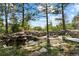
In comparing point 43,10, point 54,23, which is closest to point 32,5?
point 43,10

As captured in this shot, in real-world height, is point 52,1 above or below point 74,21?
above

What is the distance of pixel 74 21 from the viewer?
61.9 inches

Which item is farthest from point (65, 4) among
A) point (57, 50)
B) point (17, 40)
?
point (17, 40)

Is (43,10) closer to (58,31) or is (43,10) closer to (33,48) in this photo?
(58,31)

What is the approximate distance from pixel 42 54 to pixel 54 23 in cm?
27

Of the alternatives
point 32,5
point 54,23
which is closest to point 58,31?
point 54,23

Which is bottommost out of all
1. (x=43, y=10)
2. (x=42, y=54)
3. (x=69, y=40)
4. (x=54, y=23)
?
(x=42, y=54)

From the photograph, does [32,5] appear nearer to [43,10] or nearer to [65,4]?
[43,10]

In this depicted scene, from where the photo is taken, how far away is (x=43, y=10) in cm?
159

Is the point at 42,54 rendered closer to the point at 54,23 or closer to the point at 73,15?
the point at 54,23

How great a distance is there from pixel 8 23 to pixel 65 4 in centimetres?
50

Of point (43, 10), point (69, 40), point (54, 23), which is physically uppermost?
point (43, 10)

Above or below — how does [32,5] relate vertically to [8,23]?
above

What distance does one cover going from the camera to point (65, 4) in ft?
5.21
